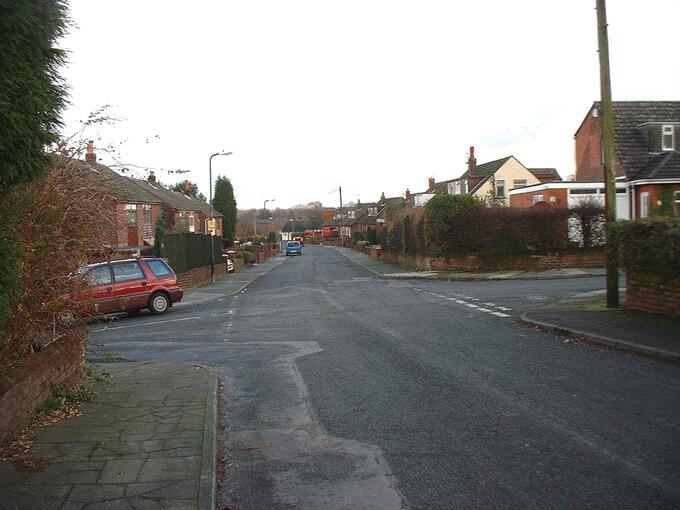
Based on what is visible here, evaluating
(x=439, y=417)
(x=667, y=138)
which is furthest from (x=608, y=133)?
(x=667, y=138)

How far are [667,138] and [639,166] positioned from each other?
2306 mm

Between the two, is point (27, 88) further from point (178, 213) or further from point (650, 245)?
point (178, 213)

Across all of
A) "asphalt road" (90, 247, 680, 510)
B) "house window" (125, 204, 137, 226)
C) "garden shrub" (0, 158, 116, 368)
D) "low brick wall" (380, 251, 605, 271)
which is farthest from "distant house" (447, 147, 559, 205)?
"garden shrub" (0, 158, 116, 368)

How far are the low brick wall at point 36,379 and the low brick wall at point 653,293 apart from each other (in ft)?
31.1

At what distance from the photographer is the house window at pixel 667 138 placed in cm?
3352

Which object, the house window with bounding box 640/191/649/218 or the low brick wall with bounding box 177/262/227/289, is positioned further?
the house window with bounding box 640/191/649/218

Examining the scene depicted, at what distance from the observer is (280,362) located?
1002cm

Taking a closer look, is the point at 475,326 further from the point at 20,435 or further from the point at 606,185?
the point at 20,435

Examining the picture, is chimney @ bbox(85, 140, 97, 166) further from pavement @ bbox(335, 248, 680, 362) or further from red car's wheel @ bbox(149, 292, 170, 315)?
red car's wheel @ bbox(149, 292, 170, 315)

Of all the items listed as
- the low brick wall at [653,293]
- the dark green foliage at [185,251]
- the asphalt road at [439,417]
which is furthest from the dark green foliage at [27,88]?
the dark green foliage at [185,251]

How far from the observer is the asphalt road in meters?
4.69

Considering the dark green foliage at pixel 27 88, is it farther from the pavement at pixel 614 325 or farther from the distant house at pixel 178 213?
the distant house at pixel 178 213

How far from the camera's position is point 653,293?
11977 millimetres

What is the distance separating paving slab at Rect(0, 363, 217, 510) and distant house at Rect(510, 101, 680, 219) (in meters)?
26.2
